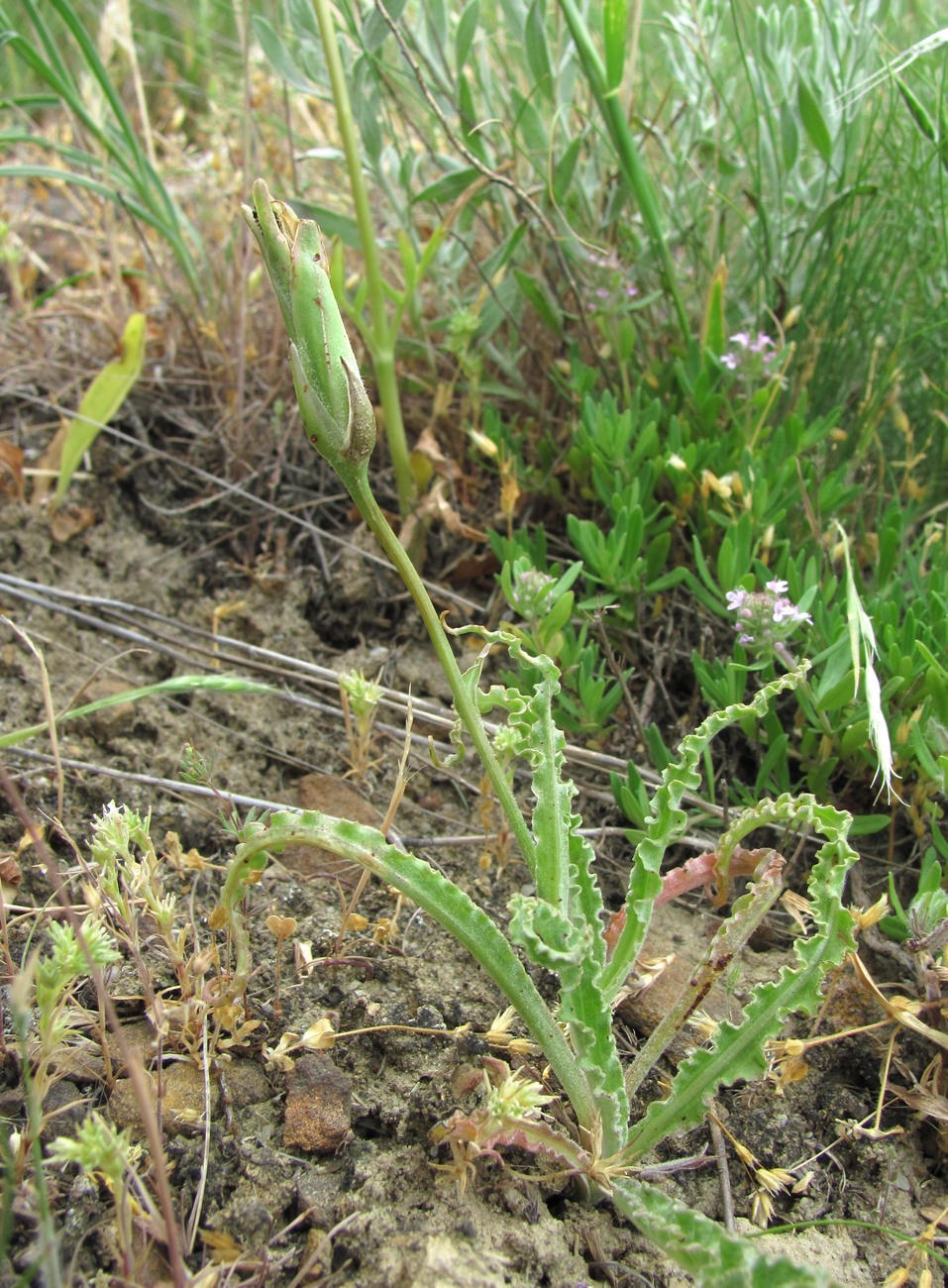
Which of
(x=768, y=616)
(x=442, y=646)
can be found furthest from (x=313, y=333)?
(x=768, y=616)

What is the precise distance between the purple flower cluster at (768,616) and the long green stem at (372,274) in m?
0.96

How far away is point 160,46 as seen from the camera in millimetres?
5125

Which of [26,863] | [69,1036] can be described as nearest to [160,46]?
[26,863]

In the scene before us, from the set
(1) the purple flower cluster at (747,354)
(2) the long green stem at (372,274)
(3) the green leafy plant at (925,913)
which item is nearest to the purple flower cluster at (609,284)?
(1) the purple flower cluster at (747,354)

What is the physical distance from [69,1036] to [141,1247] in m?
0.34

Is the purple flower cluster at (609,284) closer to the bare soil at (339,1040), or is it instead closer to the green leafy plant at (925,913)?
the bare soil at (339,1040)

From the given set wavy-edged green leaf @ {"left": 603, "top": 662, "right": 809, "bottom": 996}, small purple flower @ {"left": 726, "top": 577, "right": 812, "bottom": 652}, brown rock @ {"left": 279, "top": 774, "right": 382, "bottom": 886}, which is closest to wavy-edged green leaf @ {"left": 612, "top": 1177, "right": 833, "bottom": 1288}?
wavy-edged green leaf @ {"left": 603, "top": 662, "right": 809, "bottom": 996}

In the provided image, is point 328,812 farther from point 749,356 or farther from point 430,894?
point 749,356

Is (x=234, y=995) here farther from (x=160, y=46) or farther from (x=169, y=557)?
(x=160, y=46)

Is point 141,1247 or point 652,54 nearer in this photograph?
point 141,1247

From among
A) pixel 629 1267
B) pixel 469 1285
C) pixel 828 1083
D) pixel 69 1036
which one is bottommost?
pixel 828 1083

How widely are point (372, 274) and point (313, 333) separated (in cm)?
101

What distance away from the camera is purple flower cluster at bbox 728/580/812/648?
1.76 m

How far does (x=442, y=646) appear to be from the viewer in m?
1.33
